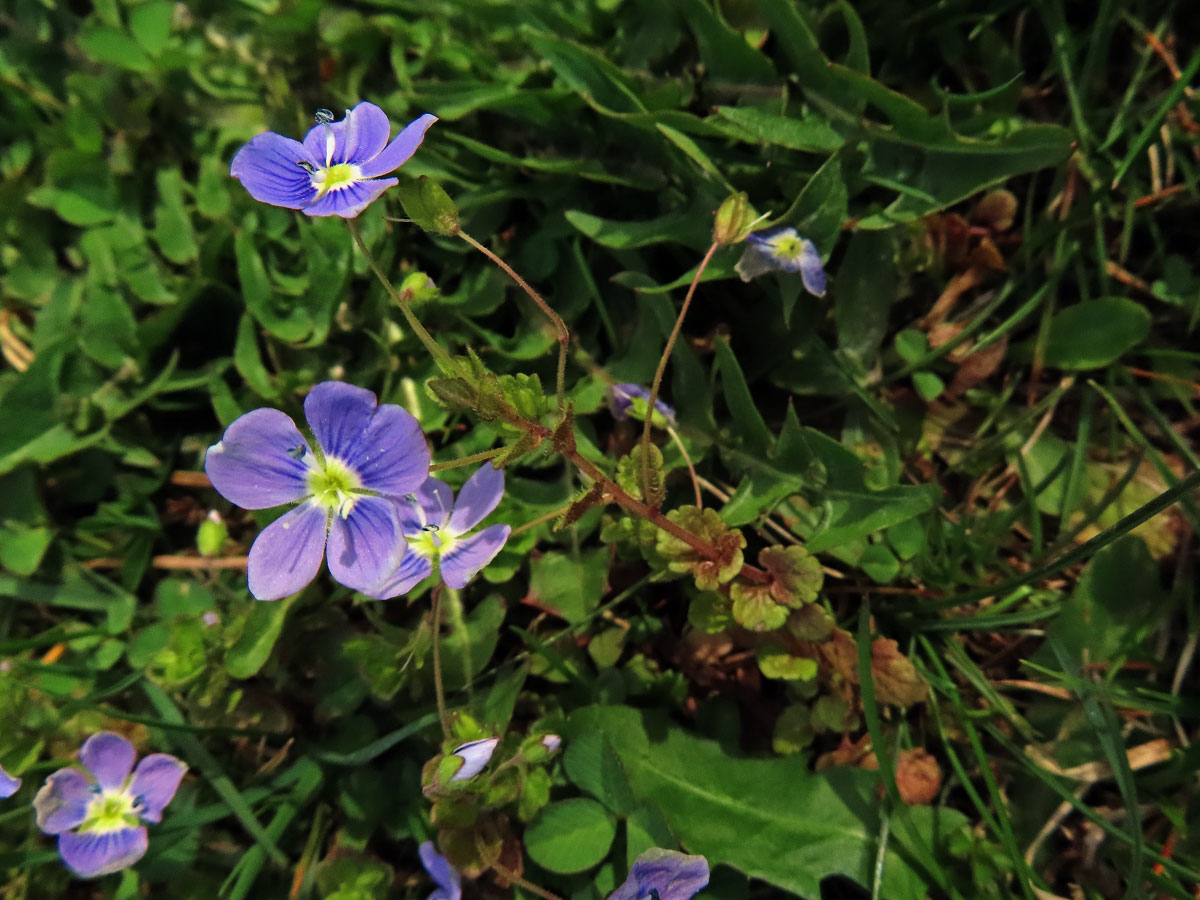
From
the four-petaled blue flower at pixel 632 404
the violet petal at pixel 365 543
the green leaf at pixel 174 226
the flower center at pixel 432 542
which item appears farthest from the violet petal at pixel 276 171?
the green leaf at pixel 174 226

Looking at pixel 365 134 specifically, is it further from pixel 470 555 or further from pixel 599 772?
pixel 599 772

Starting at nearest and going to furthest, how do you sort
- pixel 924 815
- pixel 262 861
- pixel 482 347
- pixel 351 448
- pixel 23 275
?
pixel 351 448 < pixel 924 815 < pixel 262 861 < pixel 482 347 < pixel 23 275

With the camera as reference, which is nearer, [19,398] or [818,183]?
[818,183]

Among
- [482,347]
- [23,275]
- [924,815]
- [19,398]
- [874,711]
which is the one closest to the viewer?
[874,711]

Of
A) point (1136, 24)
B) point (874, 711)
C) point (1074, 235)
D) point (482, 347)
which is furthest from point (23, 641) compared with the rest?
point (1136, 24)

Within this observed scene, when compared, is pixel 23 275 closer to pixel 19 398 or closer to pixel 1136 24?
pixel 19 398

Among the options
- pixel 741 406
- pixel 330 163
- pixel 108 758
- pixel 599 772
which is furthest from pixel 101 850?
pixel 741 406

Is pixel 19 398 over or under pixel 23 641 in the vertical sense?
over

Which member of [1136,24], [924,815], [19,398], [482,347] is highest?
[1136,24]
